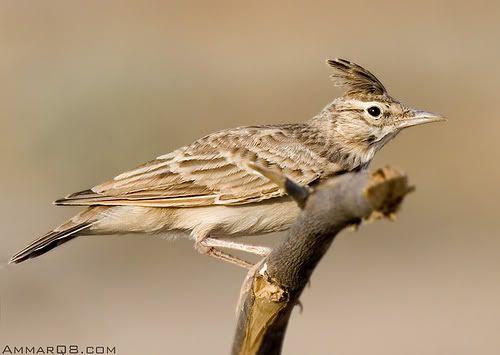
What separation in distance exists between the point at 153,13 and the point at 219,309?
809 centimetres

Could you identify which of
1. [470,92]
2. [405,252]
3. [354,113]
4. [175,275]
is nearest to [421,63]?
[470,92]

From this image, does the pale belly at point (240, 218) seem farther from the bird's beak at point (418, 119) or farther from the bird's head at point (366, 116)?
the bird's beak at point (418, 119)

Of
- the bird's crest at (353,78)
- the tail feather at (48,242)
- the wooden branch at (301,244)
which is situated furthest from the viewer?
the bird's crest at (353,78)

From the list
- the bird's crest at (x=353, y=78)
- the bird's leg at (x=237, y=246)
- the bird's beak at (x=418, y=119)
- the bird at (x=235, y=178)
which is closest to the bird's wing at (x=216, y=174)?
the bird at (x=235, y=178)

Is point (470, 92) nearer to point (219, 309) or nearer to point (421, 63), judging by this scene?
point (421, 63)

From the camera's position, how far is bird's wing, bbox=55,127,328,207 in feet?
24.7

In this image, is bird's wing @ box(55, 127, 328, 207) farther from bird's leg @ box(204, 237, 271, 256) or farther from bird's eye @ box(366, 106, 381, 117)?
bird's eye @ box(366, 106, 381, 117)

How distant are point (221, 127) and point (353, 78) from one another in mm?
8757

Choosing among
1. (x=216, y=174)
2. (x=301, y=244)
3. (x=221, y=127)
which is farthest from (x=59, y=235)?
(x=221, y=127)

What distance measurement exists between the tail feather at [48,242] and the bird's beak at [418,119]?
204 centimetres

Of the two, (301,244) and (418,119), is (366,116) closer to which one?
(418,119)

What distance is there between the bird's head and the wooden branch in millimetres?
1962

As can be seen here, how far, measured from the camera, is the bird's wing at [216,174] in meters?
7.54

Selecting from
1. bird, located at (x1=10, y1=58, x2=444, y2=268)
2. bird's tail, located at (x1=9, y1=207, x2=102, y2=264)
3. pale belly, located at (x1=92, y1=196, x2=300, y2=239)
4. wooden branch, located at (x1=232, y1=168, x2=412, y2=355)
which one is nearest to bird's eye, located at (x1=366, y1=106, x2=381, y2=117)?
bird, located at (x1=10, y1=58, x2=444, y2=268)
